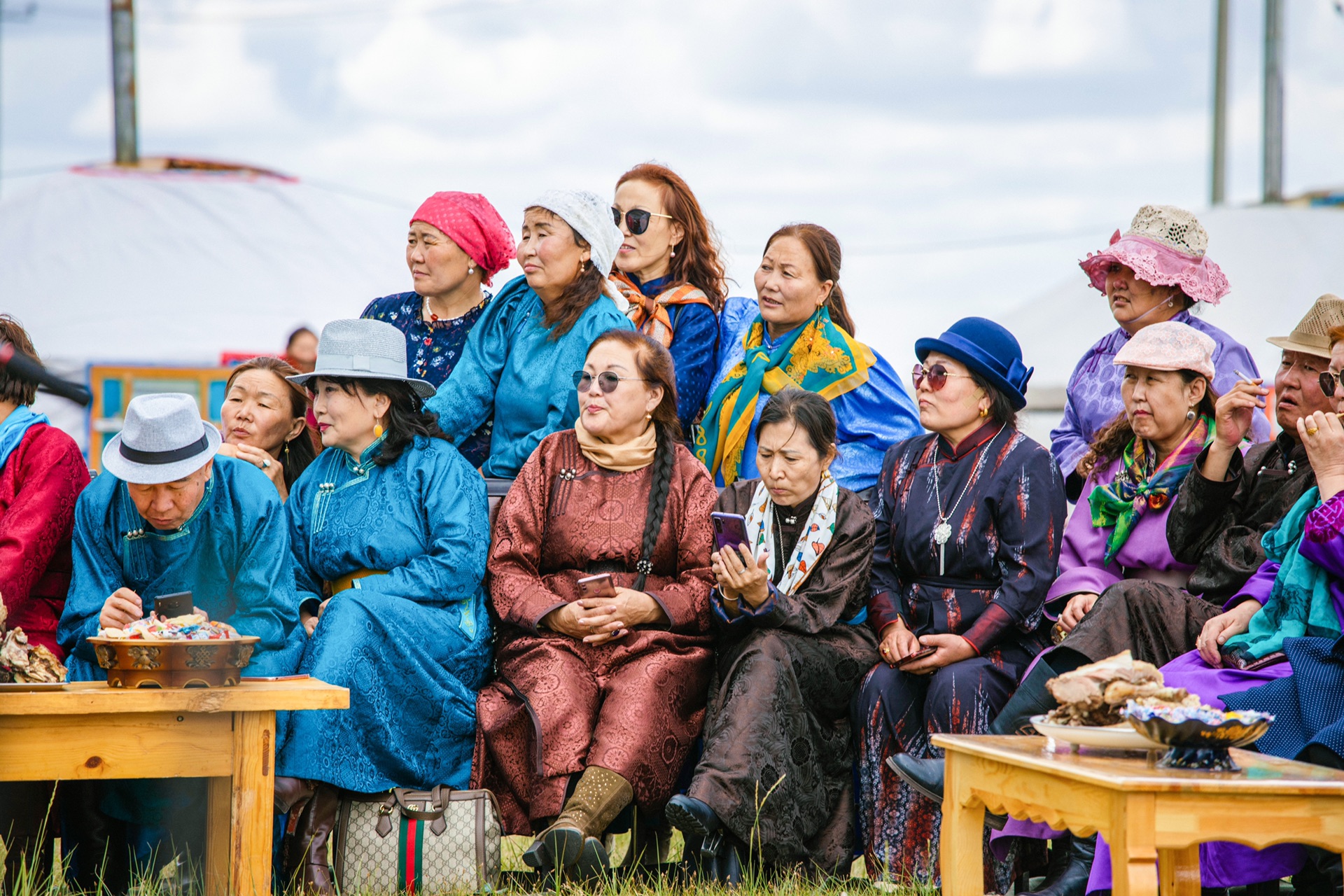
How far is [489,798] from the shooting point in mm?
4035

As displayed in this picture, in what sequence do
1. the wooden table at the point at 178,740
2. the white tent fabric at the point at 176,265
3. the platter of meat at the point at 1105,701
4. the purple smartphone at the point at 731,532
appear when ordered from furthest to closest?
the white tent fabric at the point at 176,265
the purple smartphone at the point at 731,532
the wooden table at the point at 178,740
the platter of meat at the point at 1105,701

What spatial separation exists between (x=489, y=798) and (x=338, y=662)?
1.85 ft

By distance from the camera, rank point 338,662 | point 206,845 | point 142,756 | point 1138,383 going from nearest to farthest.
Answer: point 142,756, point 206,845, point 338,662, point 1138,383

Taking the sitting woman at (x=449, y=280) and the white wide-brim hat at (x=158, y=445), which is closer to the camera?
the white wide-brim hat at (x=158, y=445)

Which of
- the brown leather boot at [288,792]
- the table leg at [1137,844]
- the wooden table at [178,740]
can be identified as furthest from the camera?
the brown leather boot at [288,792]

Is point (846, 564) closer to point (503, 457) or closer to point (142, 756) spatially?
point (503, 457)

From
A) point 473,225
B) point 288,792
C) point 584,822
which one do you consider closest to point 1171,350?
point 584,822

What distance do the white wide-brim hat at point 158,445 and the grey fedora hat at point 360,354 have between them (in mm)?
666

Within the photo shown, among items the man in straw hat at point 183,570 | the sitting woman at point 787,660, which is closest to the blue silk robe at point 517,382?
the sitting woman at point 787,660

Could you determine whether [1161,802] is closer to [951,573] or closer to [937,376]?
[951,573]

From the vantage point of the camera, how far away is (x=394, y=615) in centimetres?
409

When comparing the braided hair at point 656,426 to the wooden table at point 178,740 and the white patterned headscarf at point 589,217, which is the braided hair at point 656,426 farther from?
the wooden table at point 178,740

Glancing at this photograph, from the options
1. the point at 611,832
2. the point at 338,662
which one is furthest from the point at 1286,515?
the point at 338,662

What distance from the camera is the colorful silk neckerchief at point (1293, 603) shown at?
3607 mm
